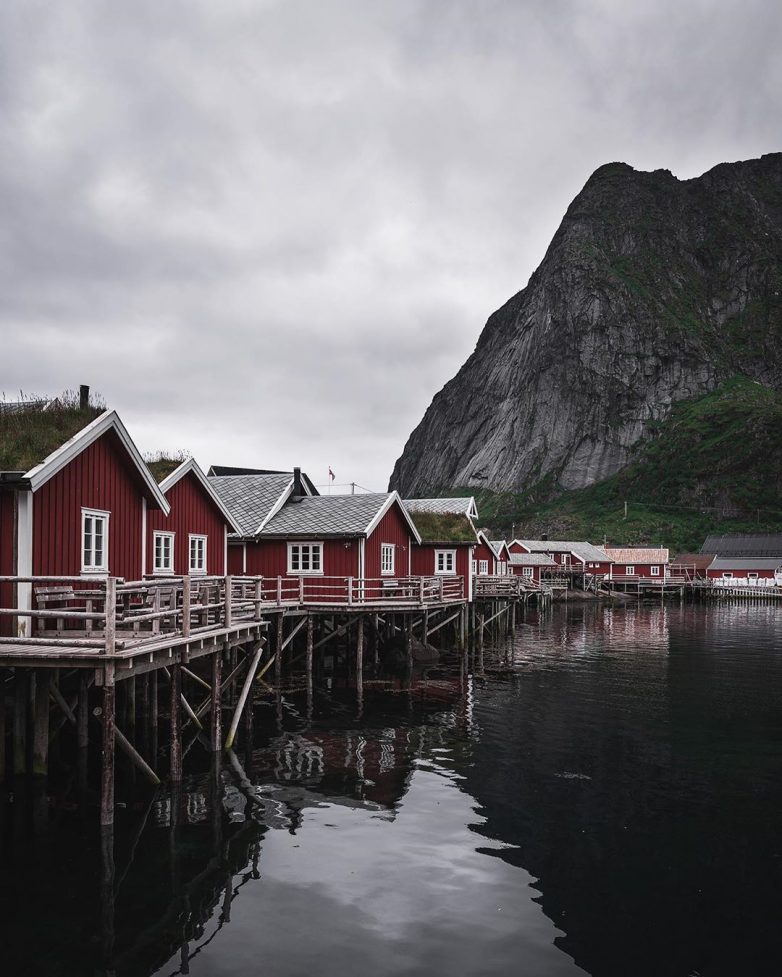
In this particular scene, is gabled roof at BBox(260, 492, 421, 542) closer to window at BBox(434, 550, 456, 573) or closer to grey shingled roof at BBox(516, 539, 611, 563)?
window at BBox(434, 550, 456, 573)

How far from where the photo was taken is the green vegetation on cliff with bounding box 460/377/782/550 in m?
136

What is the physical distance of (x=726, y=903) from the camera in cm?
1165

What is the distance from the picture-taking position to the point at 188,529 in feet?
82.0

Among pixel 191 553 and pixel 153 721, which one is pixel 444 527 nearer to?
pixel 191 553

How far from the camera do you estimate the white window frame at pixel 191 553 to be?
25.0 metres

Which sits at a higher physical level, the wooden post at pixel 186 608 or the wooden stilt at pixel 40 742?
the wooden post at pixel 186 608

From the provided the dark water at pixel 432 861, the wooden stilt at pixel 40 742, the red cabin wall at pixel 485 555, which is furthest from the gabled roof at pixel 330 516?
the red cabin wall at pixel 485 555

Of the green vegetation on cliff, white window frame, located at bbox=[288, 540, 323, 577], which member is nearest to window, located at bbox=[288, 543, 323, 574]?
white window frame, located at bbox=[288, 540, 323, 577]

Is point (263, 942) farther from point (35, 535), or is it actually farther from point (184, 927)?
point (35, 535)

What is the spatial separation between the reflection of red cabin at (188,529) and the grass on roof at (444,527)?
15.6 metres

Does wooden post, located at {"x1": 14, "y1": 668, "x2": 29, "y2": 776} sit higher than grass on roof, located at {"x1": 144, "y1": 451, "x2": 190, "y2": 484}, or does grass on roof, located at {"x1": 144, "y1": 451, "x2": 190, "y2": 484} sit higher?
grass on roof, located at {"x1": 144, "y1": 451, "x2": 190, "y2": 484}

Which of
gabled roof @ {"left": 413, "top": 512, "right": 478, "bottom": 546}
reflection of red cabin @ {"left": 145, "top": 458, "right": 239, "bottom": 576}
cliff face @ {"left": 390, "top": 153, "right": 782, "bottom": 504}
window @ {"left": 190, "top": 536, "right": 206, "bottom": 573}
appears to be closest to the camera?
reflection of red cabin @ {"left": 145, "top": 458, "right": 239, "bottom": 576}

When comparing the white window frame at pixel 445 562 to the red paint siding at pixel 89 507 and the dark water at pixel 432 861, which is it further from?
the red paint siding at pixel 89 507

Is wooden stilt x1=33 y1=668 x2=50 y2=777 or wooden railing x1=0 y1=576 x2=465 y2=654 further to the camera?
wooden stilt x1=33 y1=668 x2=50 y2=777
